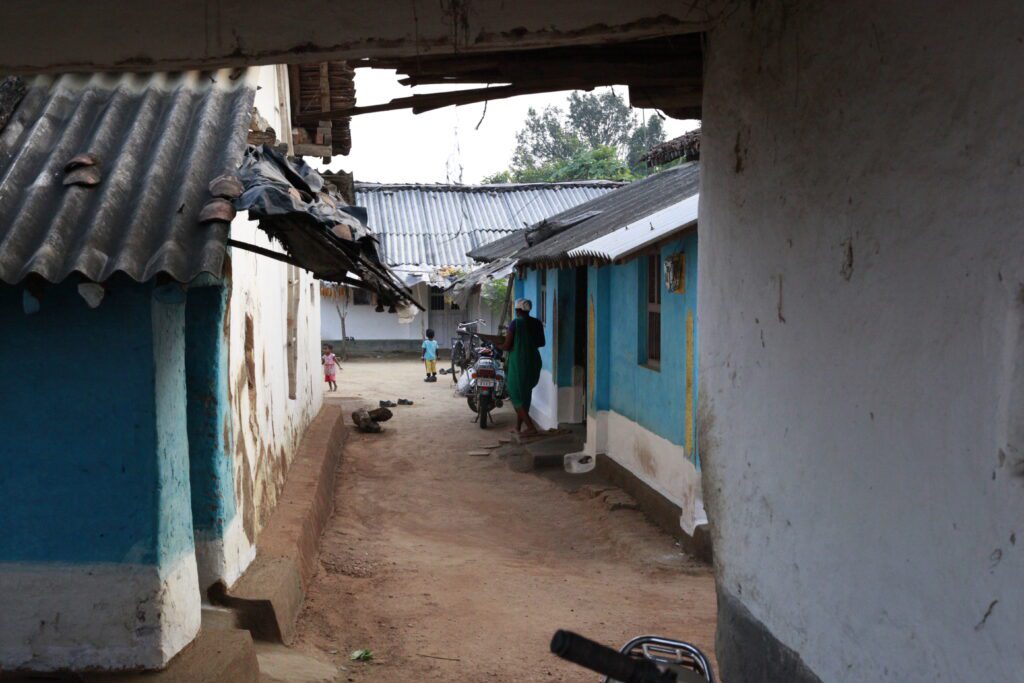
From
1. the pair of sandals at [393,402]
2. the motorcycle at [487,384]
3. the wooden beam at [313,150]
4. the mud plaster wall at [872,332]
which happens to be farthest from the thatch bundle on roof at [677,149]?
the mud plaster wall at [872,332]

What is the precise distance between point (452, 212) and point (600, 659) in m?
27.4

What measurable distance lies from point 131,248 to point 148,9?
0.99m

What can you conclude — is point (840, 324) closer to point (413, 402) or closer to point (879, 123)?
point (879, 123)

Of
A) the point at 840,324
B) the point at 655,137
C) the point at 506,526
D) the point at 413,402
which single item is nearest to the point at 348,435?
the point at 413,402

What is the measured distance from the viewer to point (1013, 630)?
205 cm

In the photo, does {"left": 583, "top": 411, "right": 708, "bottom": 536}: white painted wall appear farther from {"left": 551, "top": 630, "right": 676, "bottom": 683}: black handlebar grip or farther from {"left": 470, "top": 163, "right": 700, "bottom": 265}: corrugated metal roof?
{"left": 551, "top": 630, "right": 676, "bottom": 683}: black handlebar grip

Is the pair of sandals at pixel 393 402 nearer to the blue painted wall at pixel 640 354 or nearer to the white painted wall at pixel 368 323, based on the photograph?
the blue painted wall at pixel 640 354

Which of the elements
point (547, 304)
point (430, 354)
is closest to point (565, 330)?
point (547, 304)

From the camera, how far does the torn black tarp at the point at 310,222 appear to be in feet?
14.4

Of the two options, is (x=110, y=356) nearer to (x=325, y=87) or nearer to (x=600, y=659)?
(x=600, y=659)

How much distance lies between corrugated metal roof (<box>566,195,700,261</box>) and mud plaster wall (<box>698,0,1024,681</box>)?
380 centimetres

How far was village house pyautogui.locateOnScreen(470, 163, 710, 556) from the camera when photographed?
8164 mm

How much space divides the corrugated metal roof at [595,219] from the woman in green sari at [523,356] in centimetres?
95

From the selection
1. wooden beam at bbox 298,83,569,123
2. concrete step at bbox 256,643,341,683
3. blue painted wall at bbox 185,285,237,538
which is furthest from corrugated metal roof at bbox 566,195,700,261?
concrete step at bbox 256,643,341,683
